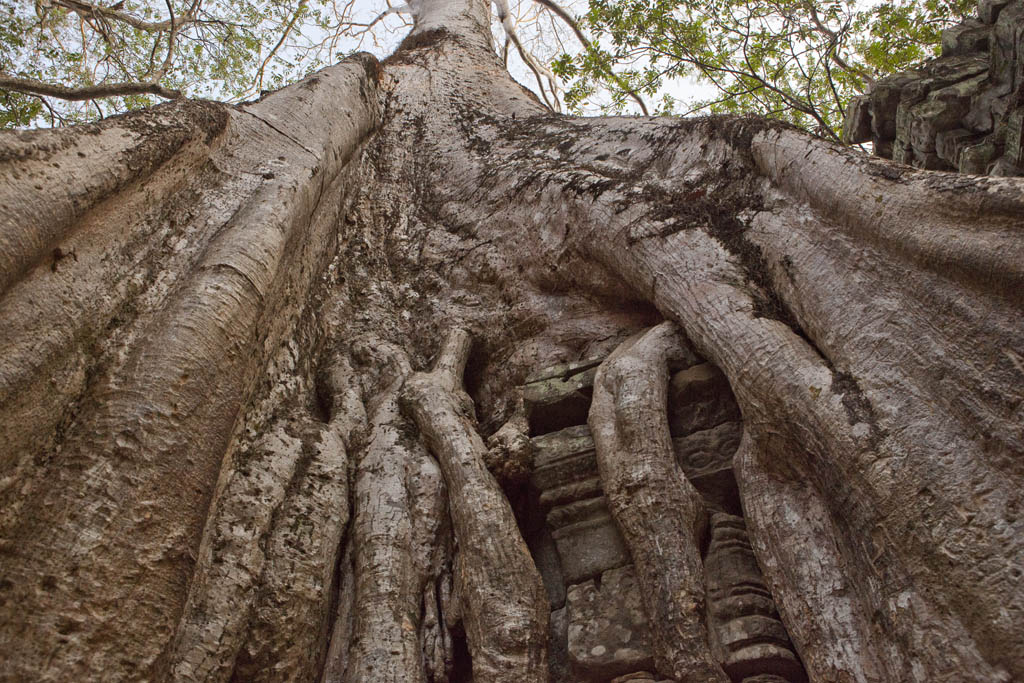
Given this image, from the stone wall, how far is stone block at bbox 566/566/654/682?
121 inches

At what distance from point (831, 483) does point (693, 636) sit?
56 centimetres

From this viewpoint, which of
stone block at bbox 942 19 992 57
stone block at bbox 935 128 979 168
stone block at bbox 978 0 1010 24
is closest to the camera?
stone block at bbox 935 128 979 168

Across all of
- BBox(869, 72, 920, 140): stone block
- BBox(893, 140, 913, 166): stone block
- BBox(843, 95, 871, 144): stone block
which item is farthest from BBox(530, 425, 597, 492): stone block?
BBox(843, 95, 871, 144): stone block

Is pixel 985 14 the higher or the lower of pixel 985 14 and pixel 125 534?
the higher

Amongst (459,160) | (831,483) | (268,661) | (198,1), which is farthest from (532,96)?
(268,661)

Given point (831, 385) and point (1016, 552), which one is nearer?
point (1016, 552)

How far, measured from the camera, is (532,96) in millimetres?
5223

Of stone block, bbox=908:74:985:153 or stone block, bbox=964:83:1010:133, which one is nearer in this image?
stone block, bbox=964:83:1010:133

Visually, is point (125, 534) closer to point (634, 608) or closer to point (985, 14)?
point (634, 608)

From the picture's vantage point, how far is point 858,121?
516cm

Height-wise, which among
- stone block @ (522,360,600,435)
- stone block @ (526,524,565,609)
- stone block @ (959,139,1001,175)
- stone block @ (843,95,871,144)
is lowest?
stone block @ (526,524,565,609)

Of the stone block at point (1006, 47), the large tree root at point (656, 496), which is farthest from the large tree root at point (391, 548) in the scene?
the stone block at point (1006, 47)

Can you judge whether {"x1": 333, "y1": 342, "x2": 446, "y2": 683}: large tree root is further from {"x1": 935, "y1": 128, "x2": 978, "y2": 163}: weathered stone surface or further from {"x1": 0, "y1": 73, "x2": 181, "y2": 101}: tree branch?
{"x1": 935, "y1": 128, "x2": 978, "y2": 163}: weathered stone surface

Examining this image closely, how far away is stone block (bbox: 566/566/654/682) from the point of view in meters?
2.01
